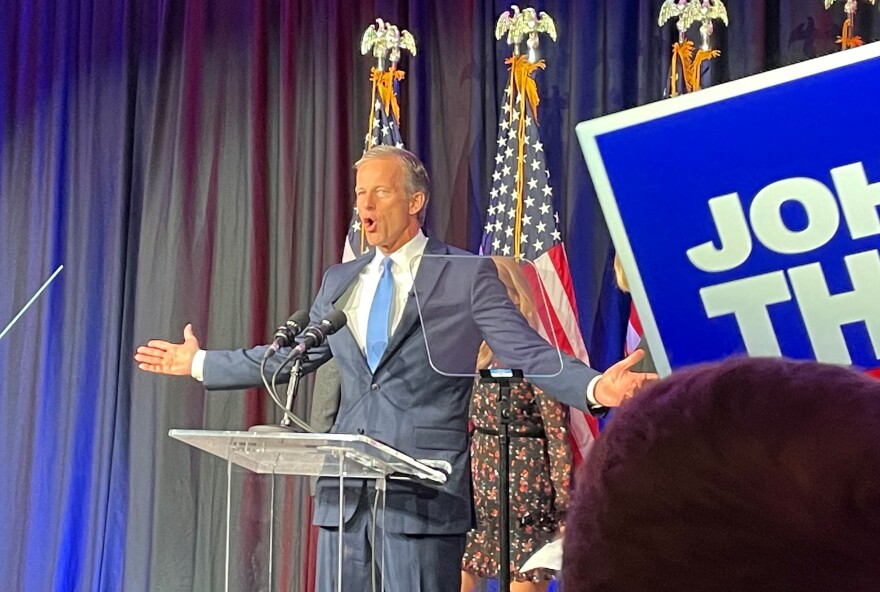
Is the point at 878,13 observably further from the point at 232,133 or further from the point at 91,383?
the point at 91,383

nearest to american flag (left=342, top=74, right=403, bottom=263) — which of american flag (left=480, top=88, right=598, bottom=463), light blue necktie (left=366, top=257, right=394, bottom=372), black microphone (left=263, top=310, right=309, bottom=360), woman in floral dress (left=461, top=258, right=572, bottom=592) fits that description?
american flag (left=480, top=88, right=598, bottom=463)

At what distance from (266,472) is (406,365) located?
408 millimetres

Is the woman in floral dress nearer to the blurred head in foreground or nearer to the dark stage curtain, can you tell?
the dark stage curtain

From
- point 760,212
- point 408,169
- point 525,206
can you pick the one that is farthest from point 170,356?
point 760,212

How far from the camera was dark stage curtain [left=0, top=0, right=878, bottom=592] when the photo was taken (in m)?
4.53

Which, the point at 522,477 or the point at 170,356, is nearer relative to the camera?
the point at 170,356

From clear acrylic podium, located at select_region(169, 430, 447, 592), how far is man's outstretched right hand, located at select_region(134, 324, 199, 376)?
1.77ft

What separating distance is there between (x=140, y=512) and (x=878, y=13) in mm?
3342

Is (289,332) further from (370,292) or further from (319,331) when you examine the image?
(370,292)

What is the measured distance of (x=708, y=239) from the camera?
0.67 metres

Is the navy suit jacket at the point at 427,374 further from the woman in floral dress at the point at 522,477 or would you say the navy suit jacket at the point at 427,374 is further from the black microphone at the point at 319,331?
the woman in floral dress at the point at 522,477

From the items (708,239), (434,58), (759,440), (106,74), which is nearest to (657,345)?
(708,239)

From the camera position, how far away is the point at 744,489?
371mm

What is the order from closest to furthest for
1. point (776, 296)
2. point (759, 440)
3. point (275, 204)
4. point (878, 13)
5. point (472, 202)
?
point (759, 440)
point (776, 296)
point (878, 13)
point (472, 202)
point (275, 204)
